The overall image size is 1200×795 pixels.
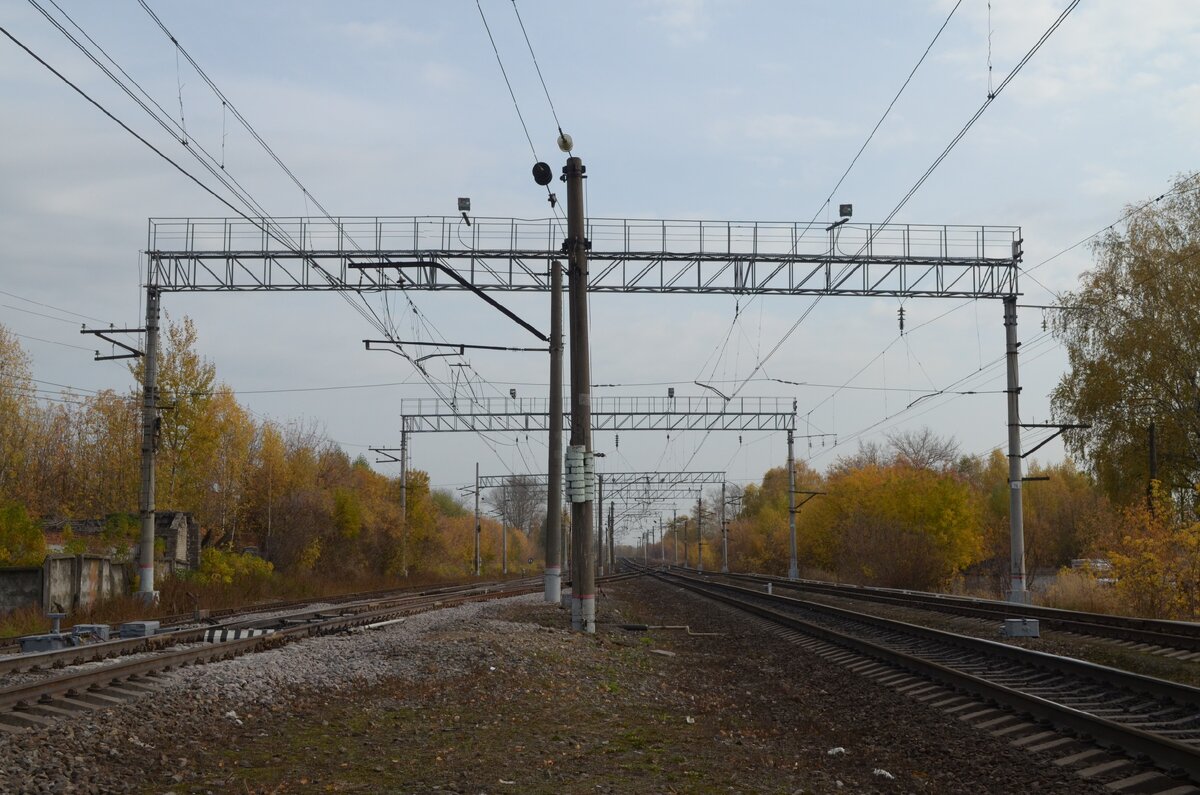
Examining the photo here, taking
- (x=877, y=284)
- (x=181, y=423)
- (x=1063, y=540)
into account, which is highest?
(x=877, y=284)

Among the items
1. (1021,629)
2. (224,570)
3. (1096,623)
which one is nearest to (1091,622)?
(1096,623)

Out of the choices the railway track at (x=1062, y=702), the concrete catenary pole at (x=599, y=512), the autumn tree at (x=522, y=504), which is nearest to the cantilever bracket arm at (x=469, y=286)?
the railway track at (x=1062, y=702)

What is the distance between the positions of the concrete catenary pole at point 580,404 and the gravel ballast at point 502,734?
15.5 feet

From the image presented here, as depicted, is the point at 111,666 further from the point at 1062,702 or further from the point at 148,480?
the point at 148,480

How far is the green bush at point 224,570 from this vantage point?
37.8 meters

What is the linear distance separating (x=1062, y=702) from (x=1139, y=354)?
31.9m

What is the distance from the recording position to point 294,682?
12469mm

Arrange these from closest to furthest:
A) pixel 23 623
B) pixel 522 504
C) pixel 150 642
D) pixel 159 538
A: pixel 150 642, pixel 23 623, pixel 159 538, pixel 522 504

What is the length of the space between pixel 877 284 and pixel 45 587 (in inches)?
944

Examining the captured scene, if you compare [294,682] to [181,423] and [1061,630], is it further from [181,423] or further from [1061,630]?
[181,423]

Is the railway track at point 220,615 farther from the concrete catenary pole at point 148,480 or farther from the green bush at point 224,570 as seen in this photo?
the green bush at point 224,570

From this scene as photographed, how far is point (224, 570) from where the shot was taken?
3884cm

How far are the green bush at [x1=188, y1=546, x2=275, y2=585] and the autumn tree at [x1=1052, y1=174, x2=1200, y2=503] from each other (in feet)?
104

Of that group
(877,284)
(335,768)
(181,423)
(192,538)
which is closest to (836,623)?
(877,284)
